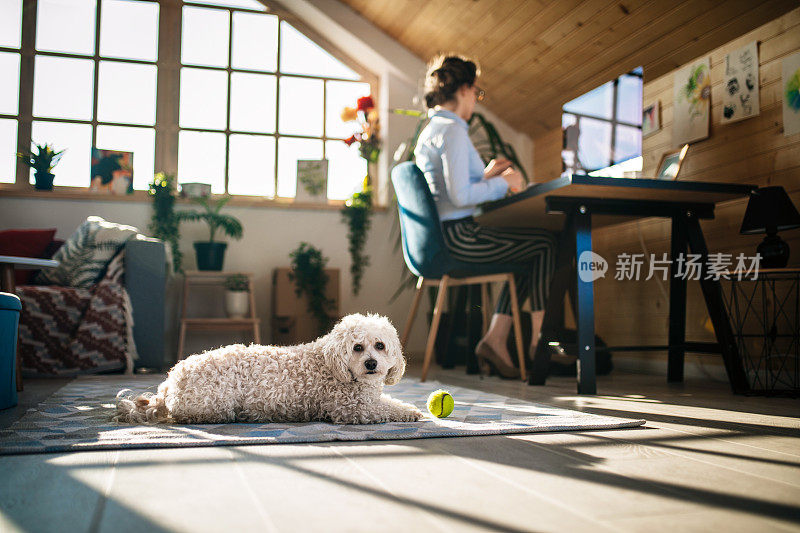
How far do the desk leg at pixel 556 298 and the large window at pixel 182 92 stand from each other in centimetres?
282

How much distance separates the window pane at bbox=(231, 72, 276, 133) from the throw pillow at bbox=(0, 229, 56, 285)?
1.57m

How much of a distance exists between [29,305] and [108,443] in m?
2.41

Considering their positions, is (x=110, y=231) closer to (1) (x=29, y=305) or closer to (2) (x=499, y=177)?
(1) (x=29, y=305)

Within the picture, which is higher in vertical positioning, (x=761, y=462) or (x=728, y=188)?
(x=728, y=188)

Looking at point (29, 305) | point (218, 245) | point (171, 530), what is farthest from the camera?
point (218, 245)

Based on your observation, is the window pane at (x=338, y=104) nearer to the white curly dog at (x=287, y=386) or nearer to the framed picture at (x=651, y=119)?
the framed picture at (x=651, y=119)

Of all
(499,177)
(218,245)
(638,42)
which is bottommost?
(218,245)

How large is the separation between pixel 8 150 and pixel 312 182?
6.89ft

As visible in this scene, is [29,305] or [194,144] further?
[194,144]

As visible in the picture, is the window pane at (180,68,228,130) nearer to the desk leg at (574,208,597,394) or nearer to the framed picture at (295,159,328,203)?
the framed picture at (295,159,328,203)

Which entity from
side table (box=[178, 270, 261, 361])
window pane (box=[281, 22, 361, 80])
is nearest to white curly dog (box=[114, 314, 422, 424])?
side table (box=[178, 270, 261, 361])

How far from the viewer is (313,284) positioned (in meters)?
4.54

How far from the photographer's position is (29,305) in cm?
335

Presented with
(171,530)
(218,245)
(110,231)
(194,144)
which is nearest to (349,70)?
(194,144)
